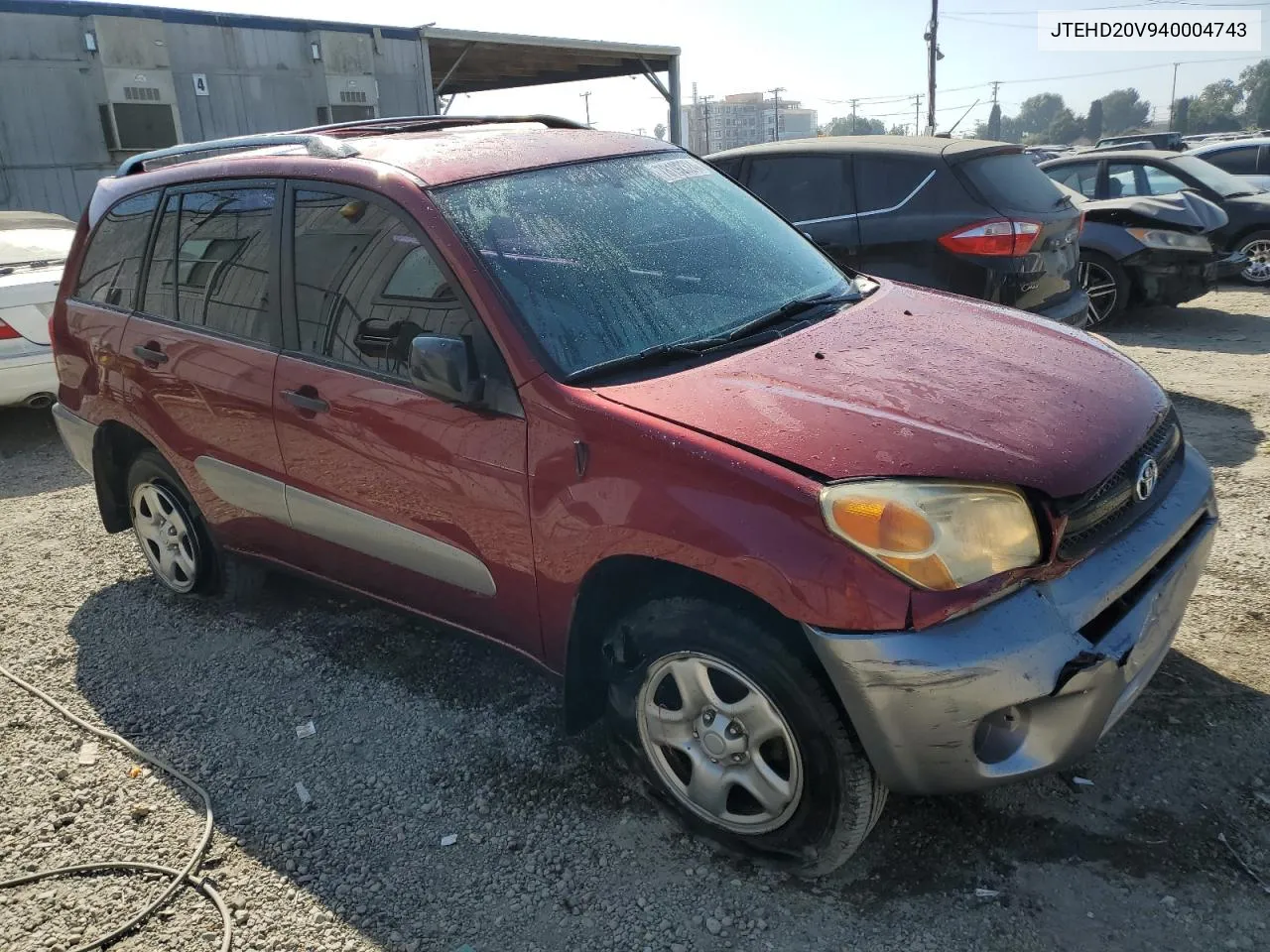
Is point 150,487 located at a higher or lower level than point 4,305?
lower

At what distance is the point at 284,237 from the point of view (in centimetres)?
327

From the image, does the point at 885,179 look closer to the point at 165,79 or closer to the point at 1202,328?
the point at 1202,328

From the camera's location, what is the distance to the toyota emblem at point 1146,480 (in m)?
2.51

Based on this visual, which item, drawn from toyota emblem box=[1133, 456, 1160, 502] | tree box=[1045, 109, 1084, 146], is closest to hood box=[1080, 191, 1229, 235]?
toyota emblem box=[1133, 456, 1160, 502]

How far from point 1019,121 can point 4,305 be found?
5998 inches

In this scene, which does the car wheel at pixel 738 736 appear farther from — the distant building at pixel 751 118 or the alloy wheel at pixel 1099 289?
the distant building at pixel 751 118

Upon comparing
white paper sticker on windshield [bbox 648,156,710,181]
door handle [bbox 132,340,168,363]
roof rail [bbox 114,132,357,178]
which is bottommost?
door handle [bbox 132,340,168,363]

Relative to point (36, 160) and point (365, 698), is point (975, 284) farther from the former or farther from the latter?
point (36, 160)

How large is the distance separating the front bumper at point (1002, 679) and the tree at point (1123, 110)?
117541 mm

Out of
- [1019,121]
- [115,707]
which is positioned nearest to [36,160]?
[115,707]

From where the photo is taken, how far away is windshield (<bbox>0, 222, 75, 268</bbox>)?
7.06 meters

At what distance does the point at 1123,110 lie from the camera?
108 metres

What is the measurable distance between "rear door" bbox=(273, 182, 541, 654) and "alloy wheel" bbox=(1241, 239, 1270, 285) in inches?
409

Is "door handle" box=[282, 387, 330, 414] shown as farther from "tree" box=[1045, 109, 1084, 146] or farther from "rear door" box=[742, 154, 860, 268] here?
"tree" box=[1045, 109, 1084, 146]
